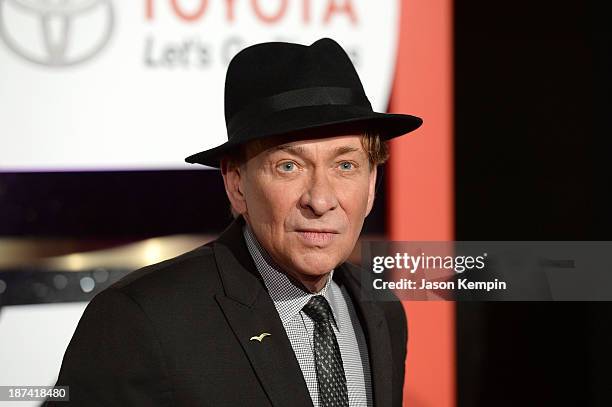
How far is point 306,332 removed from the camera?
153cm

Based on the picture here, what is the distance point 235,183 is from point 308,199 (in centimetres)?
18

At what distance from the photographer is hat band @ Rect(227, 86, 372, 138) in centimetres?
146

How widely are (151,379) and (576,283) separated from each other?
1330mm

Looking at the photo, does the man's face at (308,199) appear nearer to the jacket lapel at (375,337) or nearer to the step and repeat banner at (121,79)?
the jacket lapel at (375,337)

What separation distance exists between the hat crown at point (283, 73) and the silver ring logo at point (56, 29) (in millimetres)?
967

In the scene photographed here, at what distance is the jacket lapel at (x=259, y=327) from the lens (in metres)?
1.41

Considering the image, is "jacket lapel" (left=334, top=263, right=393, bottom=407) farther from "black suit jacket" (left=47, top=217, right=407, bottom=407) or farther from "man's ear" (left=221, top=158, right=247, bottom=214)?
"man's ear" (left=221, top=158, right=247, bottom=214)

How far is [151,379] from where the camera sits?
1.35 m

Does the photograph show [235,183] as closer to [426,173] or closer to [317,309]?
[317,309]

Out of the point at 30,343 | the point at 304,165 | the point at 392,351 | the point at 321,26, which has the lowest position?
the point at 30,343

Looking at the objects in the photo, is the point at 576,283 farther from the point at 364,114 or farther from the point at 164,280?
the point at 164,280

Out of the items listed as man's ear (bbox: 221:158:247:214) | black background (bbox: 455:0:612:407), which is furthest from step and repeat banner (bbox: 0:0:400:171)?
man's ear (bbox: 221:158:247:214)

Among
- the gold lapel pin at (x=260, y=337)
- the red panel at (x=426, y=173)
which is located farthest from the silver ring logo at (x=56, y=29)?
the gold lapel pin at (x=260, y=337)

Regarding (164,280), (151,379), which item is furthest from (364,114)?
(151,379)
